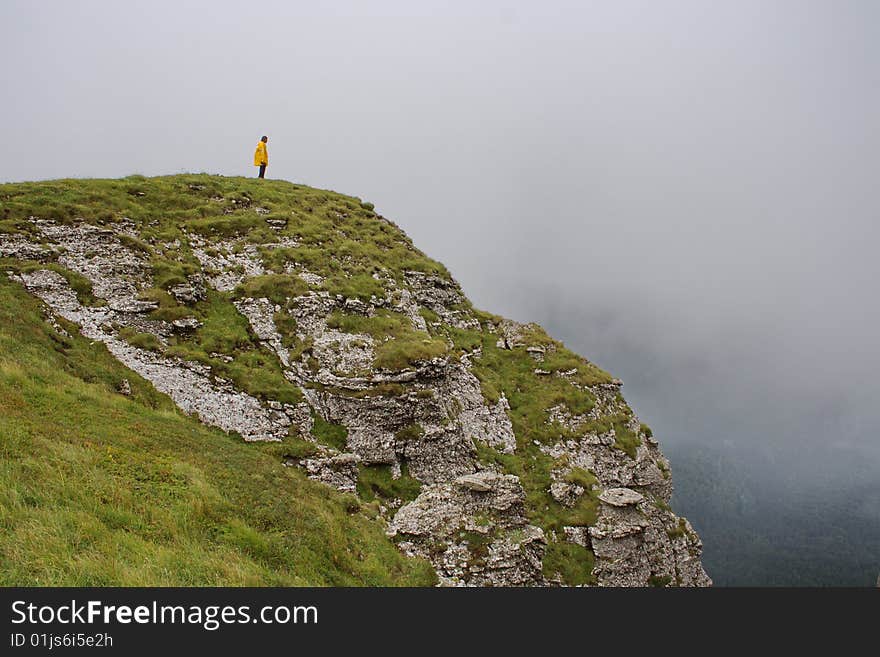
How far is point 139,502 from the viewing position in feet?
53.6

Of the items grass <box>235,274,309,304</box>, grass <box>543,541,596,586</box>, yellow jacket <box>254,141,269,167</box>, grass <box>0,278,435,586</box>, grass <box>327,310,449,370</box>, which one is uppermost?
yellow jacket <box>254,141,269,167</box>

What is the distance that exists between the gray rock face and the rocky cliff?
0.15 metres

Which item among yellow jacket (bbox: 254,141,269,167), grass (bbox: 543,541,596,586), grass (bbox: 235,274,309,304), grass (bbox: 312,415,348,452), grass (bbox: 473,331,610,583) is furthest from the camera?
yellow jacket (bbox: 254,141,269,167)

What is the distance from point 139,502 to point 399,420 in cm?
2419

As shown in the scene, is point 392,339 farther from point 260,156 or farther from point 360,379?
point 260,156

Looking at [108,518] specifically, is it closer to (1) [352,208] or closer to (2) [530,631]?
(2) [530,631]

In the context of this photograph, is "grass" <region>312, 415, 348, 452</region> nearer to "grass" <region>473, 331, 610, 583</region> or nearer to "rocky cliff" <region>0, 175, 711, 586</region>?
"rocky cliff" <region>0, 175, 711, 586</region>

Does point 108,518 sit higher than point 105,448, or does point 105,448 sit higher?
point 105,448

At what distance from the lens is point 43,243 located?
39562mm

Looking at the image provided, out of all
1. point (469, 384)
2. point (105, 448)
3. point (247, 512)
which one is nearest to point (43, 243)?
point (105, 448)

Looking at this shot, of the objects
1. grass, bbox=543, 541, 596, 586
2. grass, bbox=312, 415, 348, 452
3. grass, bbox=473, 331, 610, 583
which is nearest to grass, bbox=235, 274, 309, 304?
grass, bbox=312, 415, 348, 452

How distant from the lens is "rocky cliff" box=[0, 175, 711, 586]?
1300 inches

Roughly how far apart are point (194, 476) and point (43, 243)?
3296cm

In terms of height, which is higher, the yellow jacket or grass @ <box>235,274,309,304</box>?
the yellow jacket
